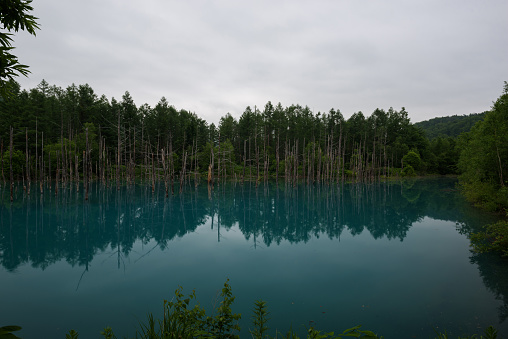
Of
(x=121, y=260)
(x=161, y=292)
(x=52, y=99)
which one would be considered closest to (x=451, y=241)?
(x=161, y=292)

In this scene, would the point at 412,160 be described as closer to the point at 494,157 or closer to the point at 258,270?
the point at 494,157

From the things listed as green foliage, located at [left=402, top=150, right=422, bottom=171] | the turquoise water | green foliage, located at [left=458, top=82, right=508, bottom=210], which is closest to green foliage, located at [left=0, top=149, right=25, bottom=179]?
the turquoise water

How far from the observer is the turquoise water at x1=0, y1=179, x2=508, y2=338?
257 inches

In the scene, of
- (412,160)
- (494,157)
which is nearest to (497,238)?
(494,157)

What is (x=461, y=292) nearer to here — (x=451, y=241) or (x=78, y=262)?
(x=451, y=241)

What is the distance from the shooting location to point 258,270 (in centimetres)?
984

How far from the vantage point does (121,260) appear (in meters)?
10.9

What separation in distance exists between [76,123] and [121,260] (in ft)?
176

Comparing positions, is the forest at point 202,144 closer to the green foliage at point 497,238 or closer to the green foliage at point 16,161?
the green foliage at point 16,161

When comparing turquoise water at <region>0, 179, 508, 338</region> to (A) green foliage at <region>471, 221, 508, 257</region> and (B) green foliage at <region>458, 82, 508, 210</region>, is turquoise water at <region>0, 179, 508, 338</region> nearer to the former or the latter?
(A) green foliage at <region>471, 221, 508, 257</region>

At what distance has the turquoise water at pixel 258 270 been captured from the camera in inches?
257

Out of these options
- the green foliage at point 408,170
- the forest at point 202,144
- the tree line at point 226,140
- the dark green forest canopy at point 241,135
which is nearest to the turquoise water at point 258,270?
the forest at point 202,144

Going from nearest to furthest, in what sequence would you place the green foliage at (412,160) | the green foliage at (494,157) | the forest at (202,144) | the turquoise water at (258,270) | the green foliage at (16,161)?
the turquoise water at (258,270) → the green foliage at (494,157) → the green foliage at (16,161) → the forest at (202,144) → the green foliage at (412,160)

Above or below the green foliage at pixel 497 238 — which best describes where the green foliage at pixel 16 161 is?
above
